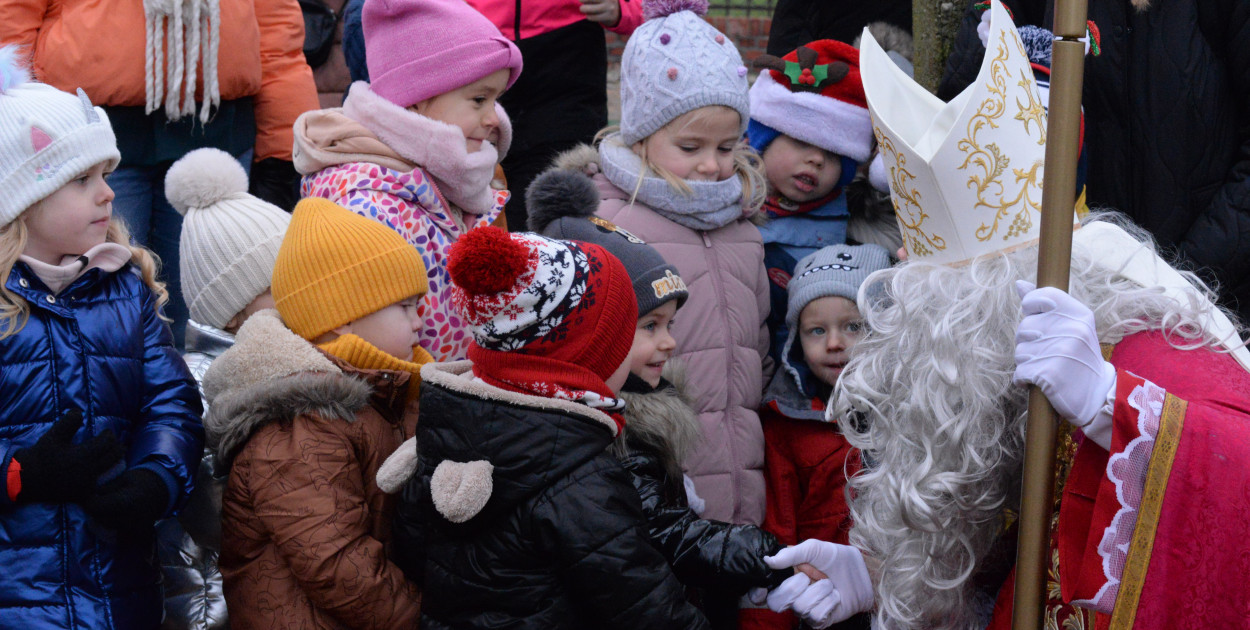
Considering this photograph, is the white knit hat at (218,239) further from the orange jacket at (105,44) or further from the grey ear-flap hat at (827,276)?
the grey ear-flap hat at (827,276)

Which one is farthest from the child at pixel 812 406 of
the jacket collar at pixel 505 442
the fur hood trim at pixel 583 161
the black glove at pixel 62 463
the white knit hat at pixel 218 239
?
the black glove at pixel 62 463

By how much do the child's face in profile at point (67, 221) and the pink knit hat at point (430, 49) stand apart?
98 cm

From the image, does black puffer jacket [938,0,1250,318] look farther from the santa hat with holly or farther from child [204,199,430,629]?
child [204,199,430,629]

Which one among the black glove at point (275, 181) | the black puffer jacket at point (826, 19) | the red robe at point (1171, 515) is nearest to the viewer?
the red robe at point (1171, 515)

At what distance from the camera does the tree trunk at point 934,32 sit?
3.79 meters

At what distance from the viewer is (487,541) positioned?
2350mm

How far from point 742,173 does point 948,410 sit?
64.3 inches

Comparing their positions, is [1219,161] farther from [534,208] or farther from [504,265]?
[504,265]

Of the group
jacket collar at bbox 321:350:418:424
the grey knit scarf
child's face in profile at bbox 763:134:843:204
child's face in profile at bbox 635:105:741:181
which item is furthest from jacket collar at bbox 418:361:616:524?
child's face in profile at bbox 763:134:843:204

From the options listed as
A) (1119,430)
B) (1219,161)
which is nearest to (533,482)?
(1119,430)

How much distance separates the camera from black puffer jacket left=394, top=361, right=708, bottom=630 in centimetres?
228

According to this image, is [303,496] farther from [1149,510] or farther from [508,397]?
[1149,510]

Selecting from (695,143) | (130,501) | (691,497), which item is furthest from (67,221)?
(695,143)

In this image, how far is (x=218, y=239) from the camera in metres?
3.04
